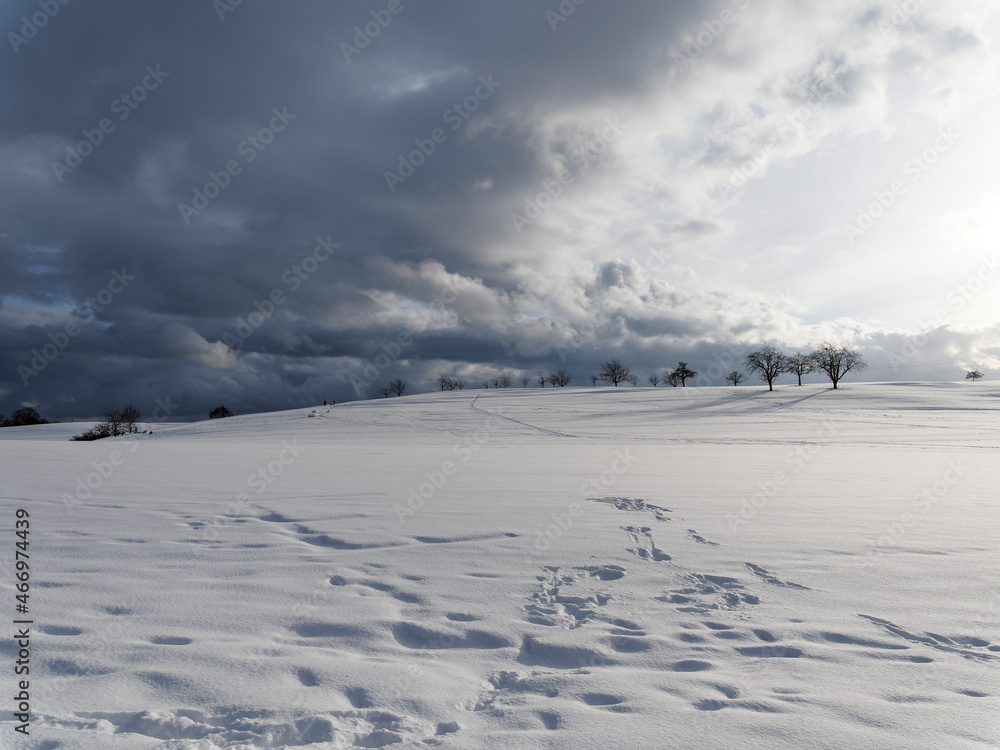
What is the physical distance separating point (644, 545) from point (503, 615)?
229 cm

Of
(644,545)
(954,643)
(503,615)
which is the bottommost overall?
(954,643)

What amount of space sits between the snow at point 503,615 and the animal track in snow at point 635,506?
7 centimetres

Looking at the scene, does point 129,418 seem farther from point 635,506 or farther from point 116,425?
point 635,506

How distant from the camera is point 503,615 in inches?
145

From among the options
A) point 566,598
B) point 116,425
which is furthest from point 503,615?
point 116,425

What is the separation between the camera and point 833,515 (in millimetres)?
6625

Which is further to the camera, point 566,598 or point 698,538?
point 698,538

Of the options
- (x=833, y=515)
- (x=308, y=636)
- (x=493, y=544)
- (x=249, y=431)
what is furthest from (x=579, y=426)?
(x=308, y=636)

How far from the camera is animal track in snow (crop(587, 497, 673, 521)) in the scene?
674 cm

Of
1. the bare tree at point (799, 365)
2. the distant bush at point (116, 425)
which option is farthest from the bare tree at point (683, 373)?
the distant bush at point (116, 425)

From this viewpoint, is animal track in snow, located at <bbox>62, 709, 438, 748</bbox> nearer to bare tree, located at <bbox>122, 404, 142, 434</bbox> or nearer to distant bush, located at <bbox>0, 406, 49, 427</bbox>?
bare tree, located at <bbox>122, 404, 142, 434</bbox>

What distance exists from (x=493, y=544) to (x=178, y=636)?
2904 mm

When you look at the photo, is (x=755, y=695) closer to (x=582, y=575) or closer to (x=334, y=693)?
(x=582, y=575)

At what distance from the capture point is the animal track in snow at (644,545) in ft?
16.4
